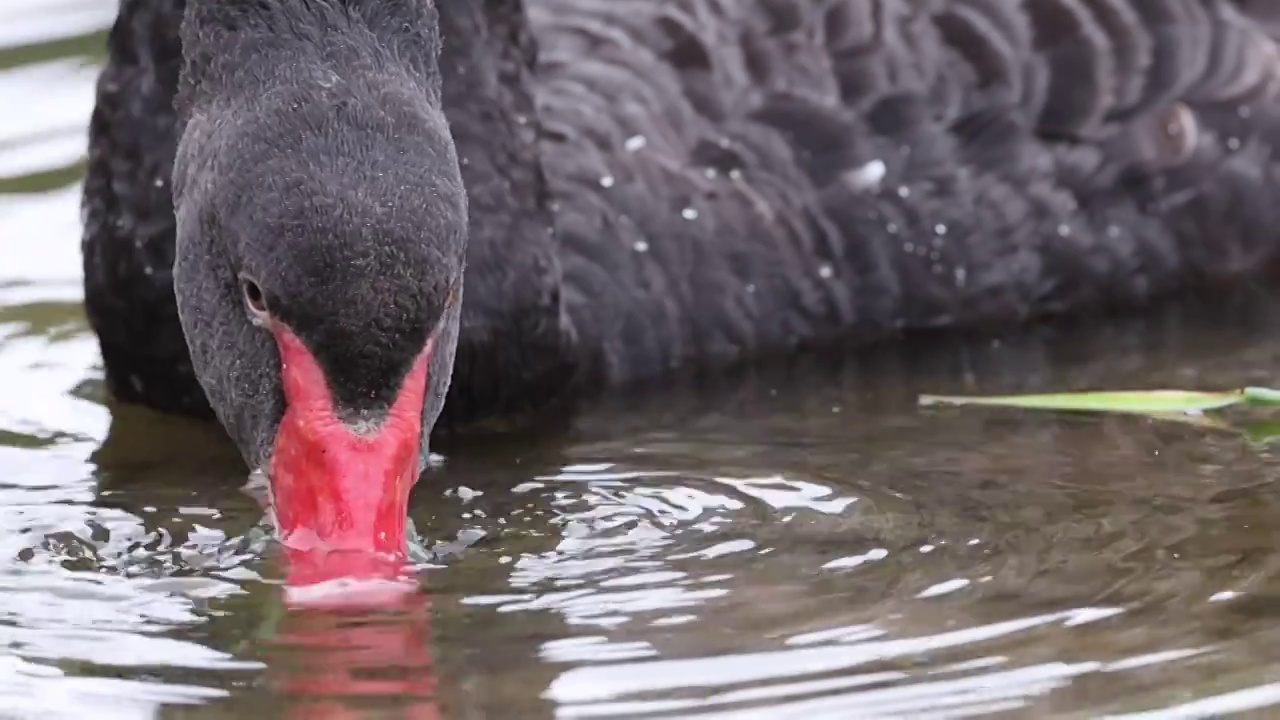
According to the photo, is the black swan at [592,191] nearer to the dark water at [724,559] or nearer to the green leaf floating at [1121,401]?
the dark water at [724,559]

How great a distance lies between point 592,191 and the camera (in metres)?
6.38

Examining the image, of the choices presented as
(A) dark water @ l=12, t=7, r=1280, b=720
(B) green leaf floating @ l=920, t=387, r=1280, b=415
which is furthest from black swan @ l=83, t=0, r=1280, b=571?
(B) green leaf floating @ l=920, t=387, r=1280, b=415

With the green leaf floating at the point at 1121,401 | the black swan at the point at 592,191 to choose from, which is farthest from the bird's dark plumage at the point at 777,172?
the green leaf floating at the point at 1121,401

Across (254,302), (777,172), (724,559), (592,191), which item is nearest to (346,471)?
(254,302)

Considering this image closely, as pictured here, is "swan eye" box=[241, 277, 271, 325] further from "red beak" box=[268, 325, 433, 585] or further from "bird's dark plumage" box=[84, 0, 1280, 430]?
"bird's dark plumage" box=[84, 0, 1280, 430]

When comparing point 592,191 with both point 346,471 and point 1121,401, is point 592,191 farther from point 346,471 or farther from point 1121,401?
point 346,471

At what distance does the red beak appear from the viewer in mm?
4797

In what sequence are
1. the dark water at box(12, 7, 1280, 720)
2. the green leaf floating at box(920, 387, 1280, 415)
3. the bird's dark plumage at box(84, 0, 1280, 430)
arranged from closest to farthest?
the dark water at box(12, 7, 1280, 720), the green leaf floating at box(920, 387, 1280, 415), the bird's dark plumage at box(84, 0, 1280, 430)

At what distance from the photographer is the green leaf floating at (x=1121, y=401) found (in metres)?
5.79

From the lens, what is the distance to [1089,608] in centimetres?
480

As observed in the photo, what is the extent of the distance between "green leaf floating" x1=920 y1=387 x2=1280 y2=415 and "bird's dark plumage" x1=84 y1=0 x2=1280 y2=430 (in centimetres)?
49

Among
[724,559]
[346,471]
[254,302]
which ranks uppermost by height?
[254,302]

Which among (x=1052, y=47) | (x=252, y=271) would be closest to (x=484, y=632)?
(x=252, y=271)

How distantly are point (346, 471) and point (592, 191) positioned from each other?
1.70 metres
